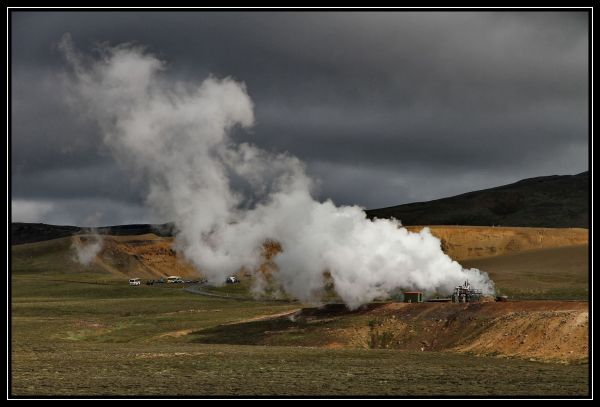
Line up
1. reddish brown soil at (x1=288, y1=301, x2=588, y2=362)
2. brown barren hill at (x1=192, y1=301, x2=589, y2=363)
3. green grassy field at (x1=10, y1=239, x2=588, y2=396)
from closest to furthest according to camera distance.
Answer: green grassy field at (x1=10, y1=239, x2=588, y2=396) → reddish brown soil at (x1=288, y1=301, x2=588, y2=362) → brown barren hill at (x1=192, y1=301, x2=589, y2=363)

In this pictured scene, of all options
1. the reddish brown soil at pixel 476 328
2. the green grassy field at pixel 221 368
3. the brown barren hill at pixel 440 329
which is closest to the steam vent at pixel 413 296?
the brown barren hill at pixel 440 329

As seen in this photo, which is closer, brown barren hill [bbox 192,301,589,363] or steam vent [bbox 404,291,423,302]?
brown barren hill [bbox 192,301,589,363]

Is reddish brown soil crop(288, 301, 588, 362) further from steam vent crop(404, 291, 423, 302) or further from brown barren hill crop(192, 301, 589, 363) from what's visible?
steam vent crop(404, 291, 423, 302)

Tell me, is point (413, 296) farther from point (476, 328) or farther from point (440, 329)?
point (476, 328)

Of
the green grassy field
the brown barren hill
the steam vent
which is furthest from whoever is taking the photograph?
the steam vent

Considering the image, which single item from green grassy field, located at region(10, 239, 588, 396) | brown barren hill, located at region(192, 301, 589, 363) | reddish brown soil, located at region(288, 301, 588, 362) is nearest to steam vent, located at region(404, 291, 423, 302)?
brown barren hill, located at region(192, 301, 589, 363)

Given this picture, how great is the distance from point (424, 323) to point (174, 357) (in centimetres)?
3037

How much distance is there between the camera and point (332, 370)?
56.1 meters

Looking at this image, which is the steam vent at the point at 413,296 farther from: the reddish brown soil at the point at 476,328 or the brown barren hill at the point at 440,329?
the reddish brown soil at the point at 476,328

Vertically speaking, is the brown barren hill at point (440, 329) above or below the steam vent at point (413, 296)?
below

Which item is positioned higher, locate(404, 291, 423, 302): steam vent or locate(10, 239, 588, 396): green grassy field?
locate(404, 291, 423, 302): steam vent
